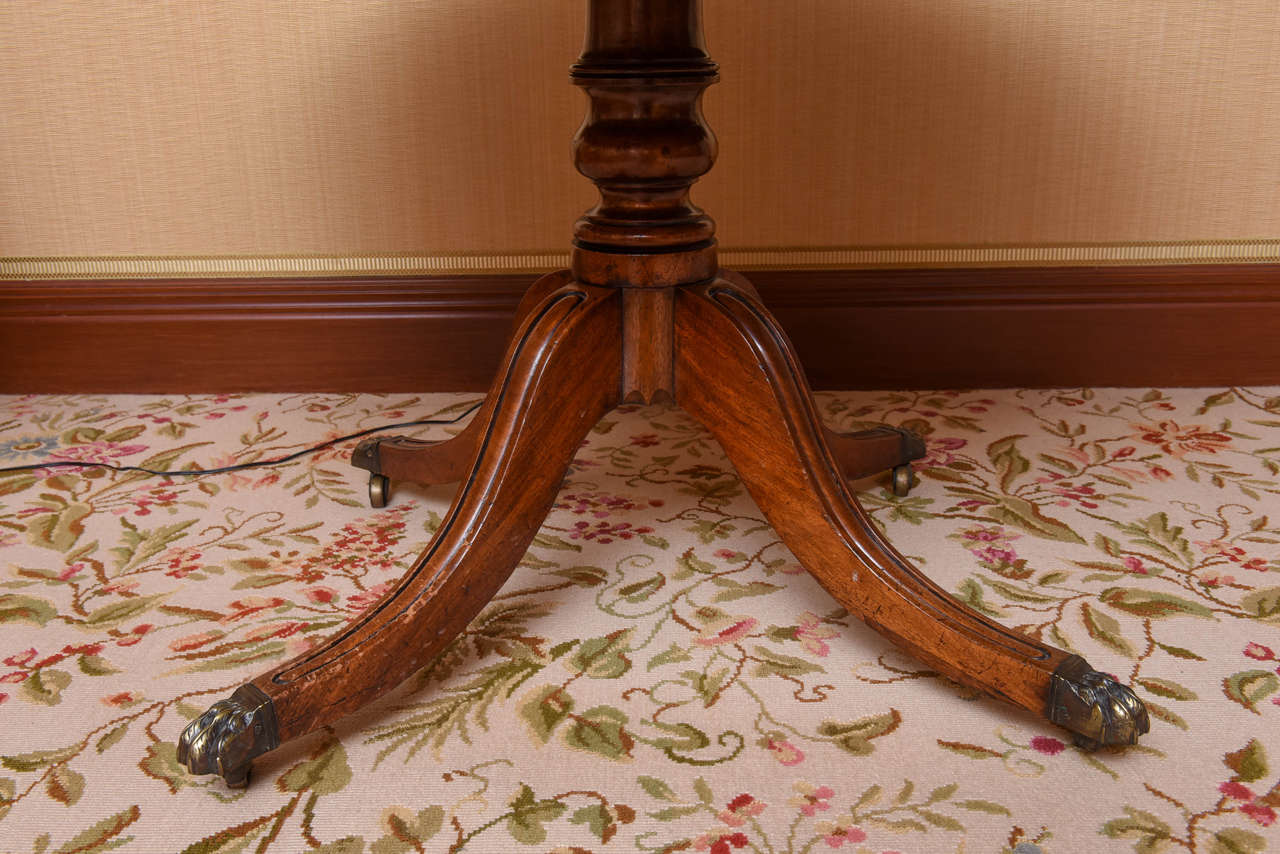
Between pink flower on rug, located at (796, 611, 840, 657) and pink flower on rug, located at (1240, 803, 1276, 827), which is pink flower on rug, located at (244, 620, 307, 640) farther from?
pink flower on rug, located at (1240, 803, 1276, 827)

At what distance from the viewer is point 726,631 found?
987 mm

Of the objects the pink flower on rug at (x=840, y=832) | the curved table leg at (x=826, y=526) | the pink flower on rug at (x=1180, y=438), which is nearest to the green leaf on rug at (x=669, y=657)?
the curved table leg at (x=826, y=526)

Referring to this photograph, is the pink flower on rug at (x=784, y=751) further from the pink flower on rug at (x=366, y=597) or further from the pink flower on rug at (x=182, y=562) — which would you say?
the pink flower on rug at (x=182, y=562)

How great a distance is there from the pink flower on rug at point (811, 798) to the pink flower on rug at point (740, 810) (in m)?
0.02

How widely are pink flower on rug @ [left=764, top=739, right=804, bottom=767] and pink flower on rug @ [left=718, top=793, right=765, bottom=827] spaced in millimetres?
49

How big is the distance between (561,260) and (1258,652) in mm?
1014

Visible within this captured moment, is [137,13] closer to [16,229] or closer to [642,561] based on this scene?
[16,229]

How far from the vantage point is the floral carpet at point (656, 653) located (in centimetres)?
75

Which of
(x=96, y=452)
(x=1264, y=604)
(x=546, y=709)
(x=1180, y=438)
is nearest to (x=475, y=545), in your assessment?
(x=546, y=709)

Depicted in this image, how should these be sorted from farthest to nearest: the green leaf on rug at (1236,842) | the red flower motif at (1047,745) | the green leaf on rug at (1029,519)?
the green leaf on rug at (1029,519), the red flower motif at (1047,745), the green leaf on rug at (1236,842)

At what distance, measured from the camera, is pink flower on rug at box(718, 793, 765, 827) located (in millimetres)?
742

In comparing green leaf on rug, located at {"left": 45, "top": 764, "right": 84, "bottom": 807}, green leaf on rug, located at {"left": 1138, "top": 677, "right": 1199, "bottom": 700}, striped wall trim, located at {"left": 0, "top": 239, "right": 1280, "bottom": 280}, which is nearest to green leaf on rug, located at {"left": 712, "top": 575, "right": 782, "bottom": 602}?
green leaf on rug, located at {"left": 1138, "top": 677, "right": 1199, "bottom": 700}

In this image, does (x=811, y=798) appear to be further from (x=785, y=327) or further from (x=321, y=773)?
(x=785, y=327)

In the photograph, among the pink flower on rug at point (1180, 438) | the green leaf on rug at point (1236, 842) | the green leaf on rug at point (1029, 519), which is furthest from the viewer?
the pink flower on rug at point (1180, 438)
